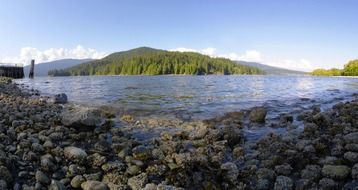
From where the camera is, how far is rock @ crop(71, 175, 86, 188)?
6.36m

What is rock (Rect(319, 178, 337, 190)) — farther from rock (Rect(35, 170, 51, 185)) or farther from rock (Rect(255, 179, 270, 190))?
rock (Rect(35, 170, 51, 185))

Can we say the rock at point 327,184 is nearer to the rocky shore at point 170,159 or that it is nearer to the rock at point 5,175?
the rocky shore at point 170,159

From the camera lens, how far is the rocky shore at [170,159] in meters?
6.46

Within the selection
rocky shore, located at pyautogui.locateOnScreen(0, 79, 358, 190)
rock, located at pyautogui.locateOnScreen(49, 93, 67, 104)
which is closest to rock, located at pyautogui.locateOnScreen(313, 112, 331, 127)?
rocky shore, located at pyautogui.locateOnScreen(0, 79, 358, 190)

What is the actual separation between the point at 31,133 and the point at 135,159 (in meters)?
4.03

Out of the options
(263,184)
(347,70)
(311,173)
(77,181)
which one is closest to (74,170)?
(77,181)

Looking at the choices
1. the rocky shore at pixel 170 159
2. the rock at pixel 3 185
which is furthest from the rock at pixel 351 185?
the rock at pixel 3 185

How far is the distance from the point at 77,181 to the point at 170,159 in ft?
7.27

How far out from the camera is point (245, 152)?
869 cm

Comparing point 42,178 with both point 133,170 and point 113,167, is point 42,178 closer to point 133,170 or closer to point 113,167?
point 113,167

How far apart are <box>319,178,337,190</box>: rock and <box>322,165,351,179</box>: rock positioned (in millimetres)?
318

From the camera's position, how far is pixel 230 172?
7043 mm

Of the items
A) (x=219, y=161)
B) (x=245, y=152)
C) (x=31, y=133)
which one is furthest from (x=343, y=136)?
(x=31, y=133)

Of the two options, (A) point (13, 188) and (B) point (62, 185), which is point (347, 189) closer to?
(B) point (62, 185)
